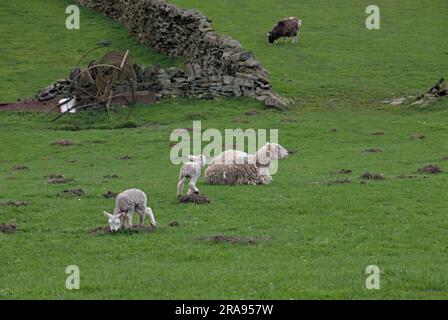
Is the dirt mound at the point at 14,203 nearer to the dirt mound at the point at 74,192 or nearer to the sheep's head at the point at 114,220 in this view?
the dirt mound at the point at 74,192

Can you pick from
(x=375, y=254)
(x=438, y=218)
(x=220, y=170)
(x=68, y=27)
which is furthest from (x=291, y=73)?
(x=375, y=254)

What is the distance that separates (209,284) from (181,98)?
2522 centimetres

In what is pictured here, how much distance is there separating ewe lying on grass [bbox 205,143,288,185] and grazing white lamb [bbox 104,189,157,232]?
20.4ft

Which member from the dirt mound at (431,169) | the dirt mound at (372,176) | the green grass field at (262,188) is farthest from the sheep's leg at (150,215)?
the dirt mound at (431,169)

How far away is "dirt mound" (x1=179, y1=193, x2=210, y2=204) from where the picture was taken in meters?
19.8

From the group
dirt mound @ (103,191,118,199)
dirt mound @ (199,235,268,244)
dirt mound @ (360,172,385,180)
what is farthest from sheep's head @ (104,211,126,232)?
dirt mound @ (360,172,385,180)

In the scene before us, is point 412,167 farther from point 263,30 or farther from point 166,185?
point 263,30

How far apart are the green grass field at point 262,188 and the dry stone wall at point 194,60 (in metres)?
0.86

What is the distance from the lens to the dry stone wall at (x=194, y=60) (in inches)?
1486

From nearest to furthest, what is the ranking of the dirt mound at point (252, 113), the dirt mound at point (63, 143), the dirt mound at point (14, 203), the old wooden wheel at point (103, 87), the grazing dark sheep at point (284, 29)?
the dirt mound at point (14, 203) < the dirt mound at point (63, 143) < the dirt mound at point (252, 113) < the old wooden wheel at point (103, 87) < the grazing dark sheep at point (284, 29)

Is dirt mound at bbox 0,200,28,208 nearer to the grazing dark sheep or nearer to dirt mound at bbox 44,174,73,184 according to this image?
dirt mound at bbox 44,174,73,184

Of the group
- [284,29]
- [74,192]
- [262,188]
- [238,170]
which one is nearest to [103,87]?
[238,170]

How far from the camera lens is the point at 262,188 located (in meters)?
22.1

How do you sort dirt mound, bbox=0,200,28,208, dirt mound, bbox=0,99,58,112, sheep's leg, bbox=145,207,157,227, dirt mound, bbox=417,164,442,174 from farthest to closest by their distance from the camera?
dirt mound, bbox=0,99,58,112, dirt mound, bbox=417,164,442,174, dirt mound, bbox=0,200,28,208, sheep's leg, bbox=145,207,157,227
